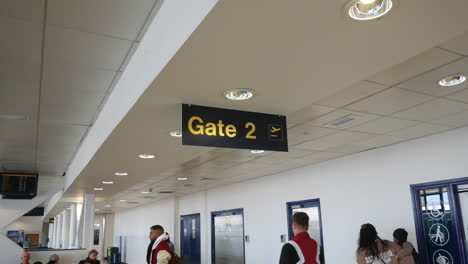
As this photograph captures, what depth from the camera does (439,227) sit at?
5.92m

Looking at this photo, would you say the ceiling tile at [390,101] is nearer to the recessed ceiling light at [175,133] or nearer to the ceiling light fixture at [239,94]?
the ceiling light fixture at [239,94]

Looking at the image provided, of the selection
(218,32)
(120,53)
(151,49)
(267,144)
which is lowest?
(267,144)

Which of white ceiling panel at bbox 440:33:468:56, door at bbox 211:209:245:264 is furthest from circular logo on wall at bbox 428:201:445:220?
door at bbox 211:209:245:264

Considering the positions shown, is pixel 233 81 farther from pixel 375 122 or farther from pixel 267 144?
pixel 375 122

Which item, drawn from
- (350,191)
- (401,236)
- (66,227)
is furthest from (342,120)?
(66,227)

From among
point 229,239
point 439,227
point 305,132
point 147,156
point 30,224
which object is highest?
point 305,132

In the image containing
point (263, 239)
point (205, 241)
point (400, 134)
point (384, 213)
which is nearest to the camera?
point (400, 134)

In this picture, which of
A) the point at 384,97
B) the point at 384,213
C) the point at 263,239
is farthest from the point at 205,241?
the point at 384,97

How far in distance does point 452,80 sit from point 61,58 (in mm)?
3590

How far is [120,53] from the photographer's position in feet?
11.5

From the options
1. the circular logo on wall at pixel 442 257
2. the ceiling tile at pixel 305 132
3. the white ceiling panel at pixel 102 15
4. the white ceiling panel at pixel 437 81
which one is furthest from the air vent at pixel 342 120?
the white ceiling panel at pixel 102 15

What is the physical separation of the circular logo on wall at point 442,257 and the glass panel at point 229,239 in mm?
Result: 5551

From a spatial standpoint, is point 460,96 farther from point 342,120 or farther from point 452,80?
point 342,120

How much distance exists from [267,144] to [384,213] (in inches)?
158
